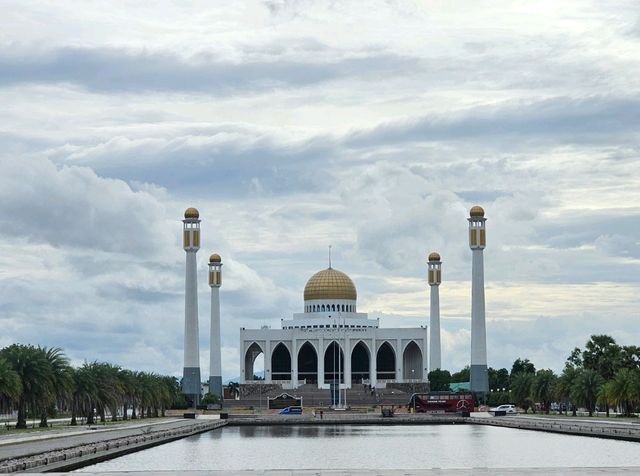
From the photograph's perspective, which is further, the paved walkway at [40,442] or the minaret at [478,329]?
the minaret at [478,329]

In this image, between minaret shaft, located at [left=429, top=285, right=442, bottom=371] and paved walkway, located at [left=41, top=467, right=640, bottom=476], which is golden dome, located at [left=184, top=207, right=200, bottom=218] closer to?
minaret shaft, located at [left=429, top=285, right=442, bottom=371]

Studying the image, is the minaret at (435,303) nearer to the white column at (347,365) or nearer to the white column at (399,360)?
the white column at (399,360)

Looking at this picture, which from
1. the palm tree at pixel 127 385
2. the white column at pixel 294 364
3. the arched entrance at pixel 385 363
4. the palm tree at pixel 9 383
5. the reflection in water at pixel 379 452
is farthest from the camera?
the arched entrance at pixel 385 363

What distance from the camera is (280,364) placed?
134 meters

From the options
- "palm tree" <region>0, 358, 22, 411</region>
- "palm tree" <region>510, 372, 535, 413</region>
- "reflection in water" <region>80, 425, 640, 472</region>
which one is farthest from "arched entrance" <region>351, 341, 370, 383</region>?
"palm tree" <region>0, 358, 22, 411</region>

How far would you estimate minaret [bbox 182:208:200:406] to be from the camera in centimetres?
11300

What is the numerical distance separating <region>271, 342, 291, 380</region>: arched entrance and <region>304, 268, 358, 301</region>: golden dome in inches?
253

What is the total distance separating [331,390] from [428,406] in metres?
24.8

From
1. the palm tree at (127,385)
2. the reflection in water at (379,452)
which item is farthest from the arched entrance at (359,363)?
the reflection in water at (379,452)

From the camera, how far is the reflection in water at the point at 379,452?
132 feet

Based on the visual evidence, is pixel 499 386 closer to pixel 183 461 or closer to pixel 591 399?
pixel 591 399

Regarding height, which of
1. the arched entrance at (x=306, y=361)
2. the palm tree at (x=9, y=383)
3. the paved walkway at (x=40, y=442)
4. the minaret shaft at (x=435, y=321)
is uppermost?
the minaret shaft at (x=435, y=321)

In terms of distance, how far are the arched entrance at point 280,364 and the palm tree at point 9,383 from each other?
76.4 meters

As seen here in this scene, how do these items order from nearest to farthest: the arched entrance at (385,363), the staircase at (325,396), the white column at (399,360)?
the staircase at (325,396) → the white column at (399,360) → the arched entrance at (385,363)
